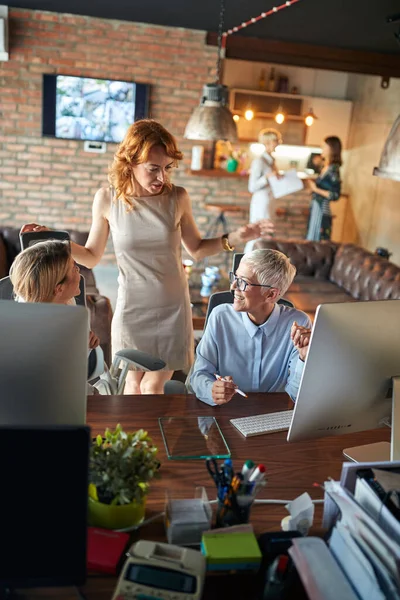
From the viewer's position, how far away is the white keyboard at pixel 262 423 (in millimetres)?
1884

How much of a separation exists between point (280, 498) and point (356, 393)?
348 millimetres

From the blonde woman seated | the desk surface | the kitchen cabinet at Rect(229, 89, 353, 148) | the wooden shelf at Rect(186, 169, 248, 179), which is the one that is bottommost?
the desk surface

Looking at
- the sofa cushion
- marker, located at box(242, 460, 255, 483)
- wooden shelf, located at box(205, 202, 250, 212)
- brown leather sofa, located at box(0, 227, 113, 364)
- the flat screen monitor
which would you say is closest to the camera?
the flat screen monitor

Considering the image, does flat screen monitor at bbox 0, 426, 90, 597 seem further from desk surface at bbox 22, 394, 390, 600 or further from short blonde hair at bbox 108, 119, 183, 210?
short blonde hair at bbox 108, 119, 183, 210

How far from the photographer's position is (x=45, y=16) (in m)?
6.25

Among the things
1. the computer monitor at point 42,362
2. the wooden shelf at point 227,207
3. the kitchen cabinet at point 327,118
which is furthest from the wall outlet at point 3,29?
the computer monitor at point 42,362

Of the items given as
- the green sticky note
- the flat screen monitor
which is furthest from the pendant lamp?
the flat screen monitor

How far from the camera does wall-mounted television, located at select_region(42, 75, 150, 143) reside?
6.54 metres

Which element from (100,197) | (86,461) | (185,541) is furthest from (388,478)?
(100,197)

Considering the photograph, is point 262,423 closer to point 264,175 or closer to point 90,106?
point 264,175

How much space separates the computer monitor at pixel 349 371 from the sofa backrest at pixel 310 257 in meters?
4.42

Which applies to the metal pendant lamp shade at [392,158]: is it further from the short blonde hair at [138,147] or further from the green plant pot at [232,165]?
the green plant pot at [232,165]

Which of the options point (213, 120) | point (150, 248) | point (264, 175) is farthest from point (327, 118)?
point (150, 248)

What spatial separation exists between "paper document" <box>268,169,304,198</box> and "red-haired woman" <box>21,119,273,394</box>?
3366 mm
